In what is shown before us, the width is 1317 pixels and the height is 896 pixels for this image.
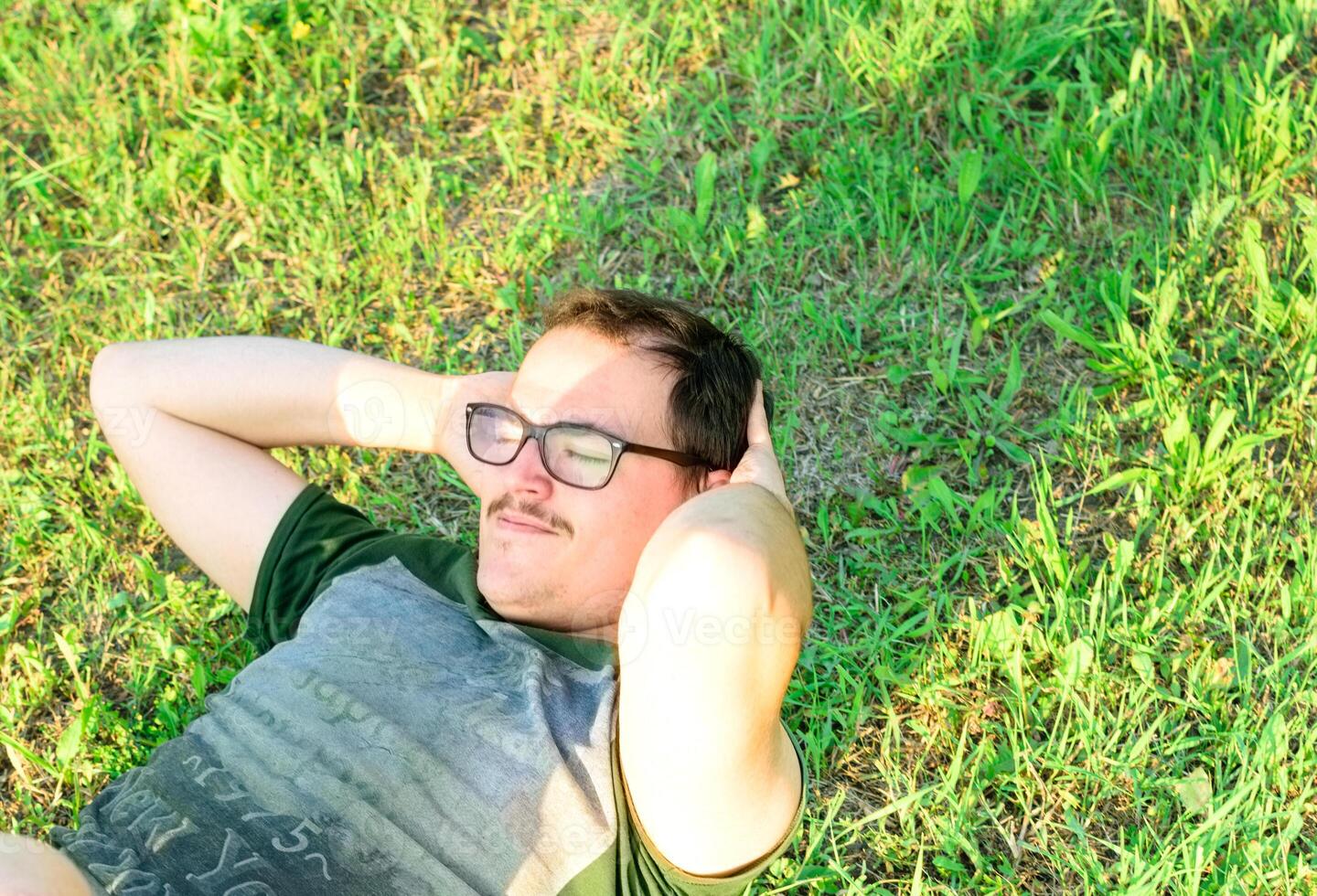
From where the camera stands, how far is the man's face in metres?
2.66

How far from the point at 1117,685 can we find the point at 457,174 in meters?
2.78

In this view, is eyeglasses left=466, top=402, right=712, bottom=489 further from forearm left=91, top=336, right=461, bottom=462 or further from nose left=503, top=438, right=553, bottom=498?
forearm left=91, top=336, right=461, bottom=462

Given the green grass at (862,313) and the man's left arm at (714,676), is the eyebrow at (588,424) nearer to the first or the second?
the man's left arm at (714,676)

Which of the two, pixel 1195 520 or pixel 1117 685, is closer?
pixel 1117 685

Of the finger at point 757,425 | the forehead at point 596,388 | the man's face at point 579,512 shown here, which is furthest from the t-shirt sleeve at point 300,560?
the finger at point 757,425

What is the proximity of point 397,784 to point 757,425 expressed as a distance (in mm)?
1033

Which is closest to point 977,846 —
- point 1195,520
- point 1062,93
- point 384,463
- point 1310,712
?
point 1310,712

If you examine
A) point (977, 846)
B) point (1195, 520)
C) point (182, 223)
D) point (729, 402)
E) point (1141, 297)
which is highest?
point (182, 223)

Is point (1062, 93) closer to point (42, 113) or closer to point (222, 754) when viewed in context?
point (222, 754)

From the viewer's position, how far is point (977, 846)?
286cm

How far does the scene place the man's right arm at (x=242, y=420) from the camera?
3107 mm

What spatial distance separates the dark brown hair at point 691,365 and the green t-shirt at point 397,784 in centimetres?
52

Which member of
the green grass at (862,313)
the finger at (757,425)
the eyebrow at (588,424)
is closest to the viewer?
the finger at (757,425)

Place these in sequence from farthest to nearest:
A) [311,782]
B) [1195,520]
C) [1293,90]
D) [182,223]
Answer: [182,223], [1293,90], [1195,520], [311,782]
